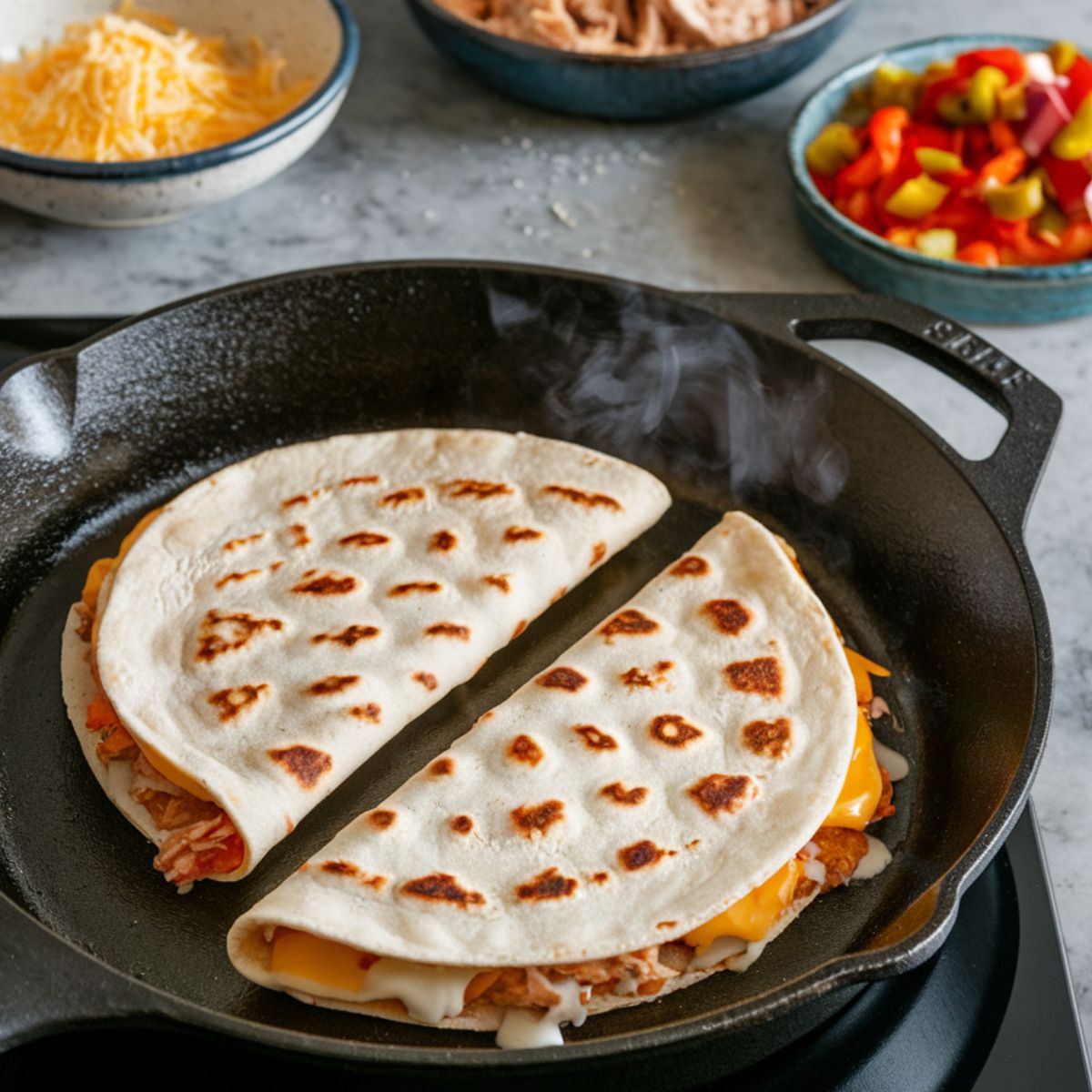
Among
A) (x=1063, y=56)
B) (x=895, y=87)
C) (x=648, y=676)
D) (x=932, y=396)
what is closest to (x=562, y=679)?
(x=648, y=676)

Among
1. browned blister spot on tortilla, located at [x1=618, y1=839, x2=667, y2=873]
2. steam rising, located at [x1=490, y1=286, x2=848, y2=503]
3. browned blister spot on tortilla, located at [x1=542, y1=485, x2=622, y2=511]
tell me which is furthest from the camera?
steam rising, located at [x1=490, y1=286, x2=848, y2=503]

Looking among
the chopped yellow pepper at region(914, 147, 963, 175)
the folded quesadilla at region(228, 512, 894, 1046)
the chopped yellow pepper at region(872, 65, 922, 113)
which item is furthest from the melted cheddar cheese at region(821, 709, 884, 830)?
the chopped yellow pepper at region(872, 65, 922, 113)

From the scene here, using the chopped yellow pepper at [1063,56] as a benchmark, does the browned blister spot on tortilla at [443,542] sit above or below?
below

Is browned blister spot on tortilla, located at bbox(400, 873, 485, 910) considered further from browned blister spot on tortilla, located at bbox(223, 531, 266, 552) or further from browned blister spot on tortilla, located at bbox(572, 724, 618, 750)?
browned blister spot on tortilla, located at bbox(223, 531, 266, 552)

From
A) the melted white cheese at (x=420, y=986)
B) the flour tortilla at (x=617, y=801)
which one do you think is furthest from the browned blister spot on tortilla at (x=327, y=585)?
the melted white cheese at (x=420, y=986)

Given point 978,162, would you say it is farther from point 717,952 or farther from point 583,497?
point 717,952

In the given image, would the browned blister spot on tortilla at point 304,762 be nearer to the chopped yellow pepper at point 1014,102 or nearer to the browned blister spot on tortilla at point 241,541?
the browned blister spot on tortilla at point 241,541
